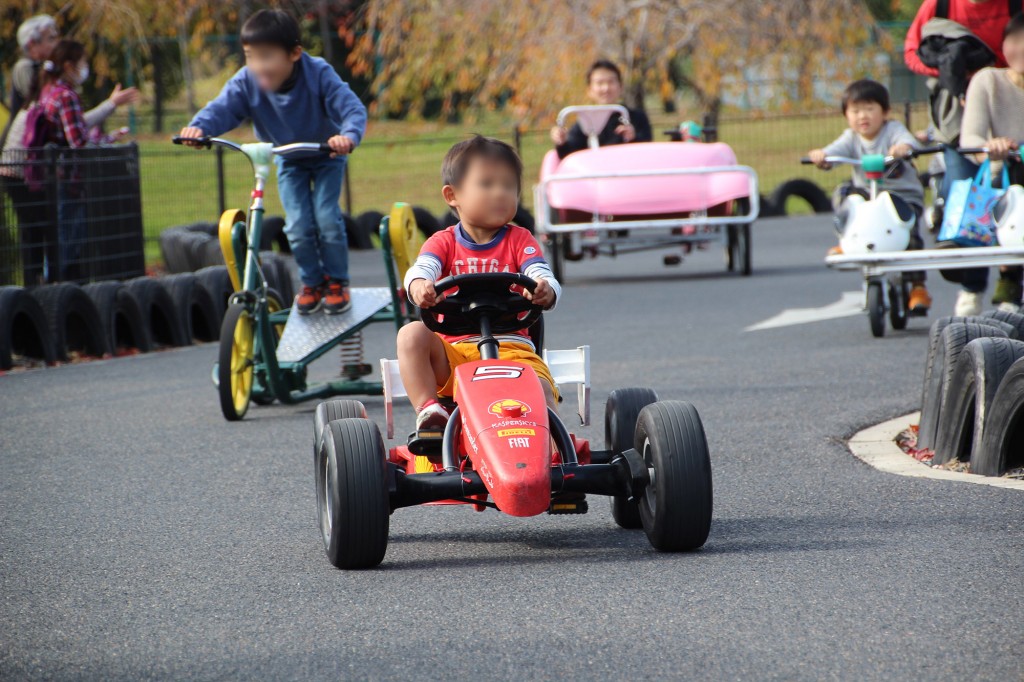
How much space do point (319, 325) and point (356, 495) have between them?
140 inches

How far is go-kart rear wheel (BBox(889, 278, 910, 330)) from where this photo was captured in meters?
9.71

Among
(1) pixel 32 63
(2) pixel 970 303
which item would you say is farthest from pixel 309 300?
(1) pixel 32 63

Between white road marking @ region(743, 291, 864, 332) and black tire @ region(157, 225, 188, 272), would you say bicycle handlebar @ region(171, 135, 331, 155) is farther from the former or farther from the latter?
black tire @ region(157, 225, 188, 272)

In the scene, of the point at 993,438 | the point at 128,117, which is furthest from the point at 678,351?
the point at 128,117

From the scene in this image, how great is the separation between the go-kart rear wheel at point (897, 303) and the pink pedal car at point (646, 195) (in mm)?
3693

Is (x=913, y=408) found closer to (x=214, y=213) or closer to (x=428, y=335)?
(x=428, y=335)

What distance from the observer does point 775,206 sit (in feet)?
70.3

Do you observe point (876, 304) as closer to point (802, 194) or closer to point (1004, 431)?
point (1004, 431)

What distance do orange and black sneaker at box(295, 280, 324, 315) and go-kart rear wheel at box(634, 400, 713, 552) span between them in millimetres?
3737

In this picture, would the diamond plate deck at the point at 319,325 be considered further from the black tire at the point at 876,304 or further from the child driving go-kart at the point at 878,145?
the child driving go-kart at the point at 878,145

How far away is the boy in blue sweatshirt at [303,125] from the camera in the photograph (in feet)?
25.0

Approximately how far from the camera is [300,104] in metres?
7.82

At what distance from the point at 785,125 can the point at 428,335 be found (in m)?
24.5

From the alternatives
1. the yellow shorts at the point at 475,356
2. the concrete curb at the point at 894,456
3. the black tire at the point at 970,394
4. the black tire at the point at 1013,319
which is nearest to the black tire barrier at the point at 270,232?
the concrete curb at the point at 894,456
